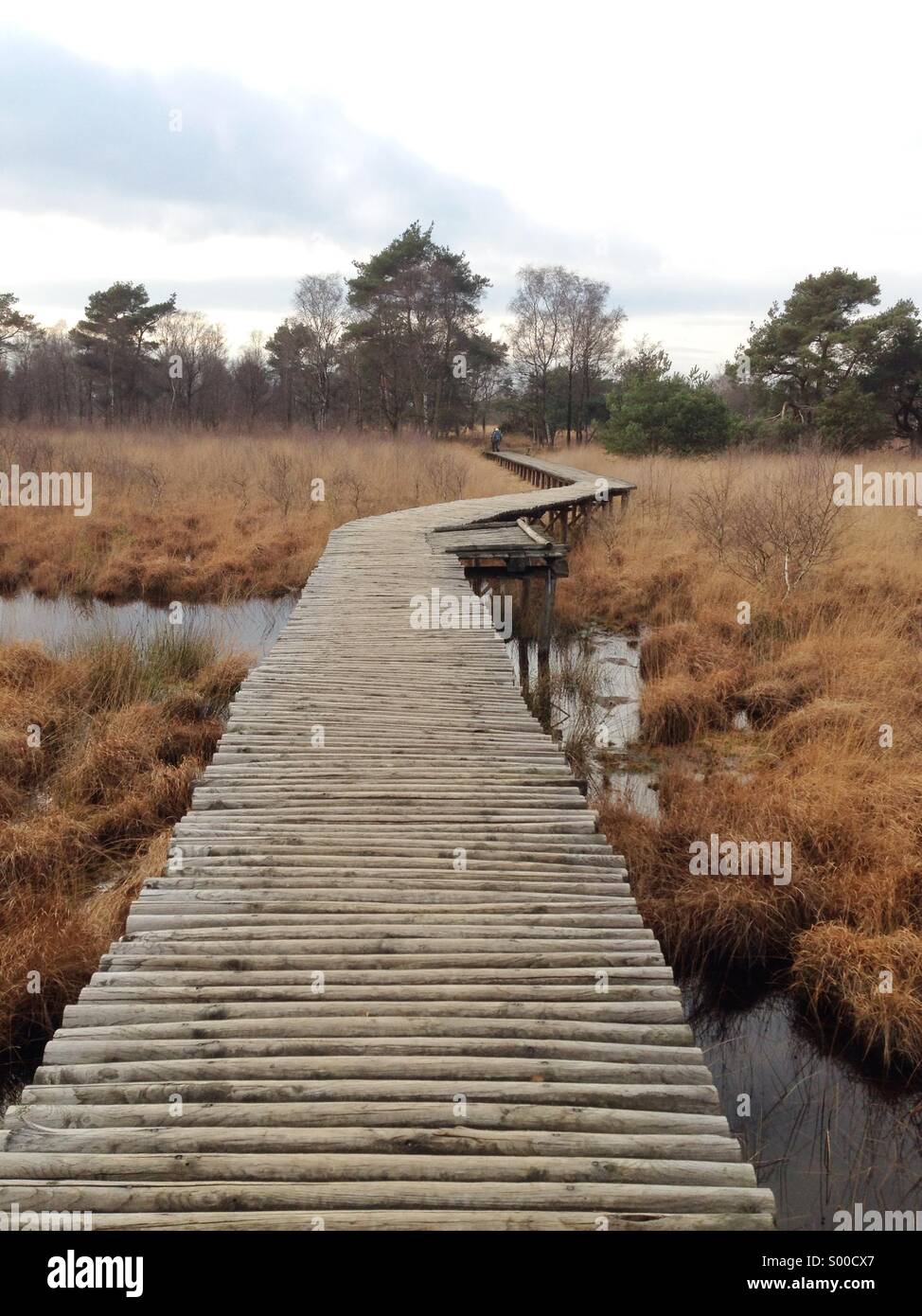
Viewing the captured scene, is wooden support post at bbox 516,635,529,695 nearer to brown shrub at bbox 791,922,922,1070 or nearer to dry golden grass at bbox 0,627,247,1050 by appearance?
dry golden grass at bbox 0,627,247,1050

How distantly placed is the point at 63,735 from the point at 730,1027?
5452 millimetres

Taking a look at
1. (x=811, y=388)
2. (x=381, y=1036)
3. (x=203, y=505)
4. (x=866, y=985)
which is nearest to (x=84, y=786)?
(x=381, y=1036)

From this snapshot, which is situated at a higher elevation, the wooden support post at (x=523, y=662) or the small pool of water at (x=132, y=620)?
the small pool of water at (x=132, y=620)

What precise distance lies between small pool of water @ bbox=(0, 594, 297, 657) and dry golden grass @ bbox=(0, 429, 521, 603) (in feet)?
1.27

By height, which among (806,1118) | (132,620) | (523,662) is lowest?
(806,1118)

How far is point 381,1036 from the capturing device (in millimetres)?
2584

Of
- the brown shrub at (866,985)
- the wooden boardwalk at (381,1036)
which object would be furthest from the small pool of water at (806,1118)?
the wooden boardwalk at (381,1036)

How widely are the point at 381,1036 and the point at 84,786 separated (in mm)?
4331

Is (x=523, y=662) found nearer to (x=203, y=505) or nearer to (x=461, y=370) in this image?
(x=203, y=505)

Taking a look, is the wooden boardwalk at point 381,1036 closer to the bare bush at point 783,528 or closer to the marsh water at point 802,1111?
the marsh water at point 802,1111

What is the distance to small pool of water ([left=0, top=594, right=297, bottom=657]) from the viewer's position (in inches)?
376

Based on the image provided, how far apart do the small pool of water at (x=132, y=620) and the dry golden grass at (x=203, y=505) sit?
0.39m

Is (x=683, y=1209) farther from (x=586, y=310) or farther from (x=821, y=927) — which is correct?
(x=586, y=310)

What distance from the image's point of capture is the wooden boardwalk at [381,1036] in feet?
6.81
